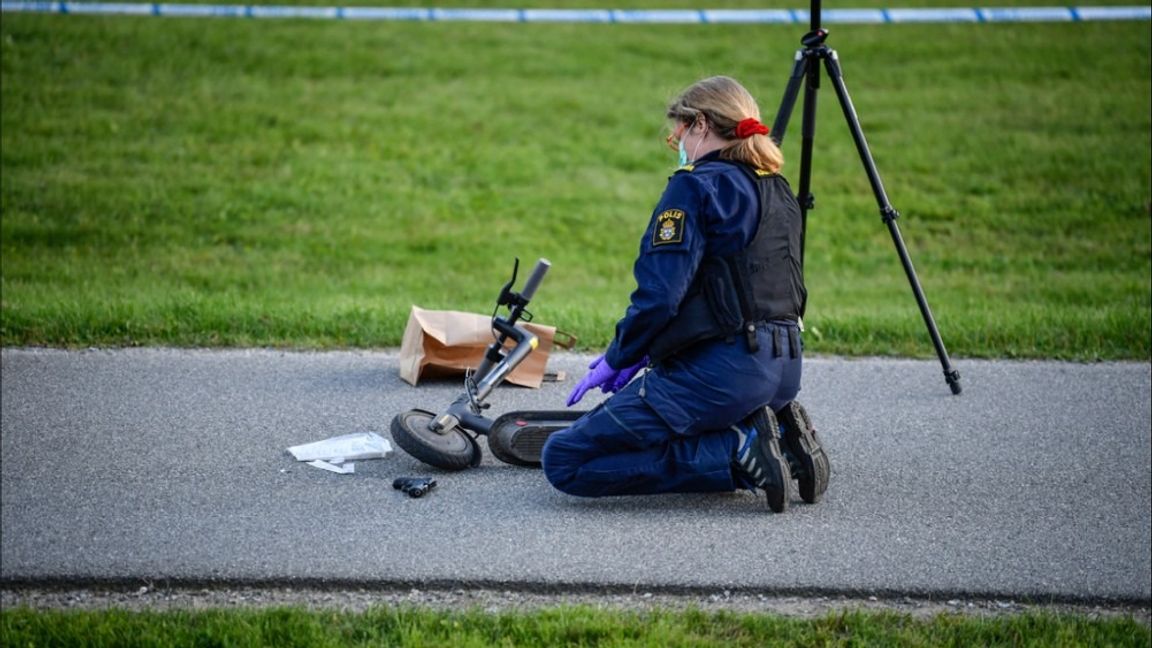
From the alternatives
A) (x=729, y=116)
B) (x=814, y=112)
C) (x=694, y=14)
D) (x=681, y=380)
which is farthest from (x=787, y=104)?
(x=694, y=14)

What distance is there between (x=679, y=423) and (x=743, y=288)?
54 cm

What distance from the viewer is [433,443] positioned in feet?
15.9

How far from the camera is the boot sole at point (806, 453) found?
183 inches

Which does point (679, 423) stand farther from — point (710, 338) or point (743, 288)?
point (743, 288)

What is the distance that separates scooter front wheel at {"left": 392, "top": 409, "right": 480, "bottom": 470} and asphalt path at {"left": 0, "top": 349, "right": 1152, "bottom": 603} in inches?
3.4

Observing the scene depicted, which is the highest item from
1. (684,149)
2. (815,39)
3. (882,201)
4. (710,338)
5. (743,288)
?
(815,39)

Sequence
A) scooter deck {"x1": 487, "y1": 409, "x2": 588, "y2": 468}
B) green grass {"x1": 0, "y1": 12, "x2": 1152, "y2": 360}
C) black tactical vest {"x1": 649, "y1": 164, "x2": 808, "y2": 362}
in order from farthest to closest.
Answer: green grass {"x1": 0, "y1": 12, "x2": 1152, "y2": 360}, scooter deck {"x1": 487, "y1": 409, "x2": 588, "y2": 468}, black tactical vest {"x1": 649, "y1": 164, "x2": 808, "y2": 362}

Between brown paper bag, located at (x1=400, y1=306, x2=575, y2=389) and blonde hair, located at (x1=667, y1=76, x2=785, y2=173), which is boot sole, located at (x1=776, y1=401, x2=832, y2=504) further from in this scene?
brown paper bag, located at (x1=400, y1=306, x2=575, y2=389)

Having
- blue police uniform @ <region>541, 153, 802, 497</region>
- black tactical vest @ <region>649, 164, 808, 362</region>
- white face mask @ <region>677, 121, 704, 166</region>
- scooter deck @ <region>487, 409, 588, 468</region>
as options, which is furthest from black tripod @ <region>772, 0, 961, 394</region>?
scooter deck @ <region>487, 409, 588, 468</region>

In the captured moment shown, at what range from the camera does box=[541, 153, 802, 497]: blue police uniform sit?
4375mm

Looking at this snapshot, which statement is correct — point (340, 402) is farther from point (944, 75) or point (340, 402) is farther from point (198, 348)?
point (944, 75)

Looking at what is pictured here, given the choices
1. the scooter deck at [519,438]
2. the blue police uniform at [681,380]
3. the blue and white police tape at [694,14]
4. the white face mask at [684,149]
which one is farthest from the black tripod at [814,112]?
the blue and white police tape at [694,14]

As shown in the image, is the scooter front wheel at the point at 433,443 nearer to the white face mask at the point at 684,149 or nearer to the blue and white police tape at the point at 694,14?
the white face mask at the point at 684,149

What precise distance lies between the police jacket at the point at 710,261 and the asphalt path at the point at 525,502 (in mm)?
714
